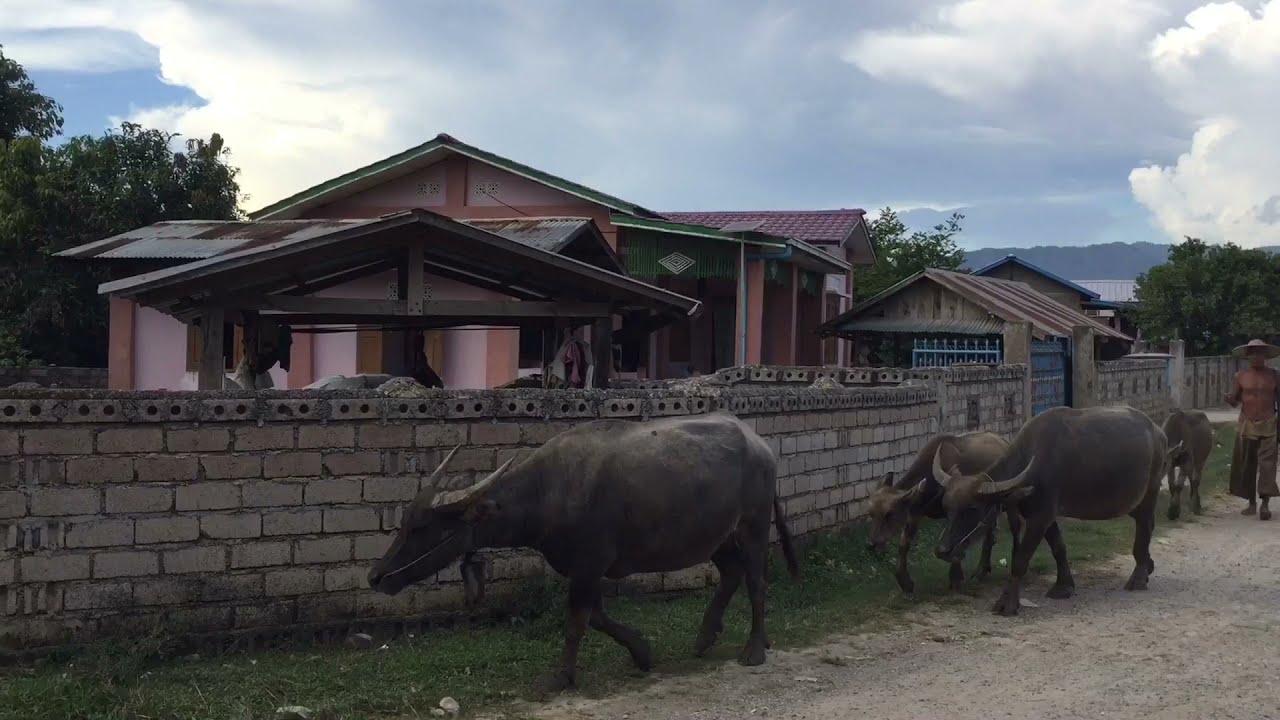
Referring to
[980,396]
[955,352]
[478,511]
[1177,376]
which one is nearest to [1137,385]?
[1177,376]

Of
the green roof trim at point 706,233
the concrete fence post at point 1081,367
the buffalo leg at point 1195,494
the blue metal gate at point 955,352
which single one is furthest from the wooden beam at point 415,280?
the concrete fence post at point 1081,367

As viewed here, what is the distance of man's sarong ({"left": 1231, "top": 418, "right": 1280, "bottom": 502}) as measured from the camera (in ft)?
42.6

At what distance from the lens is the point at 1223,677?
6.59 m

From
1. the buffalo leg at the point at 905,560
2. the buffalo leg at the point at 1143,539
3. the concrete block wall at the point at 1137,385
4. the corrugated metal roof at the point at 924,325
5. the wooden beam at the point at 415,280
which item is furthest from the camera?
the concrete block wall at the point at 1137,385

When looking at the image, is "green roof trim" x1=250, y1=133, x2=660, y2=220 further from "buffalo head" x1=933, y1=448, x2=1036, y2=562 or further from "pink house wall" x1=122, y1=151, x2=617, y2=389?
"buffalo head" x1=933, y1=448, x2=1036, y2=562

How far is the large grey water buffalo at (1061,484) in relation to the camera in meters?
8.45

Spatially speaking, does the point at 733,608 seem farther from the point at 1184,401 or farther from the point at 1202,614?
the point at 1184,401

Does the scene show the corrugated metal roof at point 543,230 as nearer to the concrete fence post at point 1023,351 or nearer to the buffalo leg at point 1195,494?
the concrete fence post at point 1023,351

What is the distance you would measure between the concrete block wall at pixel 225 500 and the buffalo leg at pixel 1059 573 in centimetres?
395

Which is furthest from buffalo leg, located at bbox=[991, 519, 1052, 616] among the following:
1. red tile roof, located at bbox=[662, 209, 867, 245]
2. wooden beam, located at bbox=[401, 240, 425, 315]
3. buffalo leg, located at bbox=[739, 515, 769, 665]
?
red tile roof, located at bbox=[662, 209, 867, 245]

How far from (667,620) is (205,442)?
10.5 feet

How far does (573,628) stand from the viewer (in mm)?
6117

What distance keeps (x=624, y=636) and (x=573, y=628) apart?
0.41 m

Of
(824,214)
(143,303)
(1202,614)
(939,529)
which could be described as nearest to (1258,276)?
(824,214)
